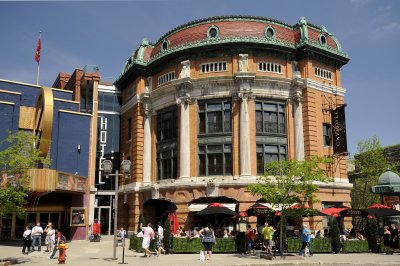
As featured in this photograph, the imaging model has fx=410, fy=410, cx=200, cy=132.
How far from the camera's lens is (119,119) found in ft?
158

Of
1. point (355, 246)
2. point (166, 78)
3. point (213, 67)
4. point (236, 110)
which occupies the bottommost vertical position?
point (355, 246)

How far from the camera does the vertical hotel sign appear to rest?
123ft

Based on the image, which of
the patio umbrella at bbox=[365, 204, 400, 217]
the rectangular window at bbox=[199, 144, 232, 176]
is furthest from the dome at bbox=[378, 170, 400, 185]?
the rectangular window at bbox=[199, 144, 232, 176]

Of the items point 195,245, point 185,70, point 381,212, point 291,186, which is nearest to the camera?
point 291,186

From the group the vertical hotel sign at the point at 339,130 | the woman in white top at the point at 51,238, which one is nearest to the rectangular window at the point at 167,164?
the woman in white top at the point at 51,238

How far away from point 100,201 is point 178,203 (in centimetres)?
1276

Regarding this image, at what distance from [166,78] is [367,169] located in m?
24.7

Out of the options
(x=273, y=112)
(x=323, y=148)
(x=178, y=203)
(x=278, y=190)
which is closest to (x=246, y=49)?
(x=273, y=112)

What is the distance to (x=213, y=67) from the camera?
125 feet

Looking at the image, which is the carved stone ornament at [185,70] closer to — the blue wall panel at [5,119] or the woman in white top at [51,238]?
the blue wall panel at [5,119]

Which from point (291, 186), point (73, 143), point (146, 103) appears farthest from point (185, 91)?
point (291, 186)

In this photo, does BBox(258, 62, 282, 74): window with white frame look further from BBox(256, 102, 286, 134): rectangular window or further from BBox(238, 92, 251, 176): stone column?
BBox(238, 92, 251, 176): stone column

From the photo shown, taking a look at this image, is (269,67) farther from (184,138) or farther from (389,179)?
(389,179)

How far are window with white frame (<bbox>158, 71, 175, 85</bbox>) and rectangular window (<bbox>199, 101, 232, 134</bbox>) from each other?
4.46 meters
